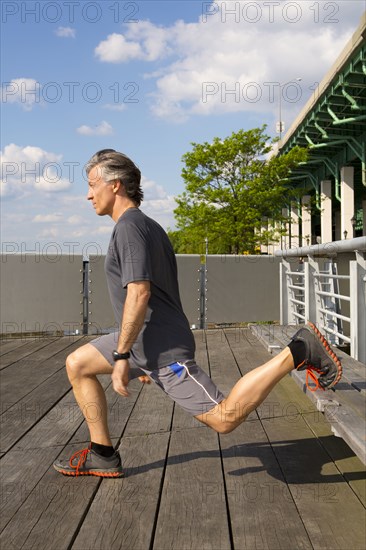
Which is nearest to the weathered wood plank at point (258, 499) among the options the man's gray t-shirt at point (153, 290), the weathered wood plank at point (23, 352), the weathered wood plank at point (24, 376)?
the man's gray t-shirt at point (153, 290)

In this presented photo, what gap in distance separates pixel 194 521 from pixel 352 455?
156 centimetres

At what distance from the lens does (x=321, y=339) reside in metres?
3.33

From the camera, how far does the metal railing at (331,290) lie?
4.68 meters

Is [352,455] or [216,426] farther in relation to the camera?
[352,455]

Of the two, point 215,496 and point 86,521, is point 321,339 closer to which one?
point 215,496

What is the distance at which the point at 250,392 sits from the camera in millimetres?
3168

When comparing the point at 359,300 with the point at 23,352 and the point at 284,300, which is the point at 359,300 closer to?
the point at 284,300

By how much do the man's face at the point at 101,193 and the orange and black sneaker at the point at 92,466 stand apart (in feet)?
5.09

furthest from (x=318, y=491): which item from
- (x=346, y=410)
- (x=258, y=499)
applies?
(x=346, y=410)

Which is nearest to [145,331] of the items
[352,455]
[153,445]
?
[153,445]

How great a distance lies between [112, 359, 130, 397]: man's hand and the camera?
3120 millimetres

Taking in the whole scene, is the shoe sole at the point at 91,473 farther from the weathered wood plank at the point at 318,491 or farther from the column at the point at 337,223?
the column at the point at 337,223

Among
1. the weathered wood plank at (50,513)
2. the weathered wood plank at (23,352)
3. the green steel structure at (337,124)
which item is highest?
the green steel structure at (337,124)

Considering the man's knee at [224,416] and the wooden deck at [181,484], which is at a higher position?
the man's knee at [224,416]
